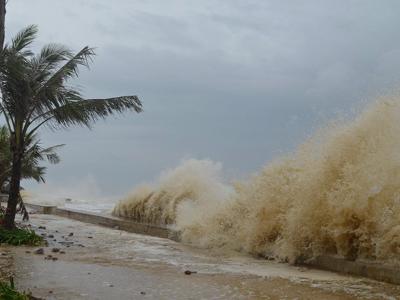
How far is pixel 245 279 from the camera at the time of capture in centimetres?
784

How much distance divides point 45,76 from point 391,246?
8.60m

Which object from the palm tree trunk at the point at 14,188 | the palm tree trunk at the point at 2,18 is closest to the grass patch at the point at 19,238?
the palm tree trunk at the point at 14,188

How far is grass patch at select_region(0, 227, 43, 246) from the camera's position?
11.7m

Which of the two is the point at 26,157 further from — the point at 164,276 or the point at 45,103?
the point at 164,276

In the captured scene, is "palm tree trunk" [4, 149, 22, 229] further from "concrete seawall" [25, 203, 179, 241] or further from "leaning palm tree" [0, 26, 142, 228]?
"concrete seawall" [25, 203, 179, 241]

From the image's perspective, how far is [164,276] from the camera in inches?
313

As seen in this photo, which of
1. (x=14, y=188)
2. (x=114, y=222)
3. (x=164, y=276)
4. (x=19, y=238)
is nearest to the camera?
(x=164, y=276)

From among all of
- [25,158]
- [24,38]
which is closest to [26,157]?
[25,158]

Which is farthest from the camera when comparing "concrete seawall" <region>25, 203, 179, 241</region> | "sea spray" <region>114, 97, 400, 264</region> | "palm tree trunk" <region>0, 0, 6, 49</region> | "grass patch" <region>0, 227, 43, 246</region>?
"concrete seawall" <region>25, 203, 179, 241</region>

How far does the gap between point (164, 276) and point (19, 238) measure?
511 cm

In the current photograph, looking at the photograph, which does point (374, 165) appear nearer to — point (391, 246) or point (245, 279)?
point (391, 246)

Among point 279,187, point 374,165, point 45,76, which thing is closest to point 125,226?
point 45,76

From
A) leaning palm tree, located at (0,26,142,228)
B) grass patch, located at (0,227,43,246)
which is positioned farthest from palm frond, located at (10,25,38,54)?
grass patch, located at (0,227,43,246)

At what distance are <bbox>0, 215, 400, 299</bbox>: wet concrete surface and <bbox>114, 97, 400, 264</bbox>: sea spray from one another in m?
0.61
